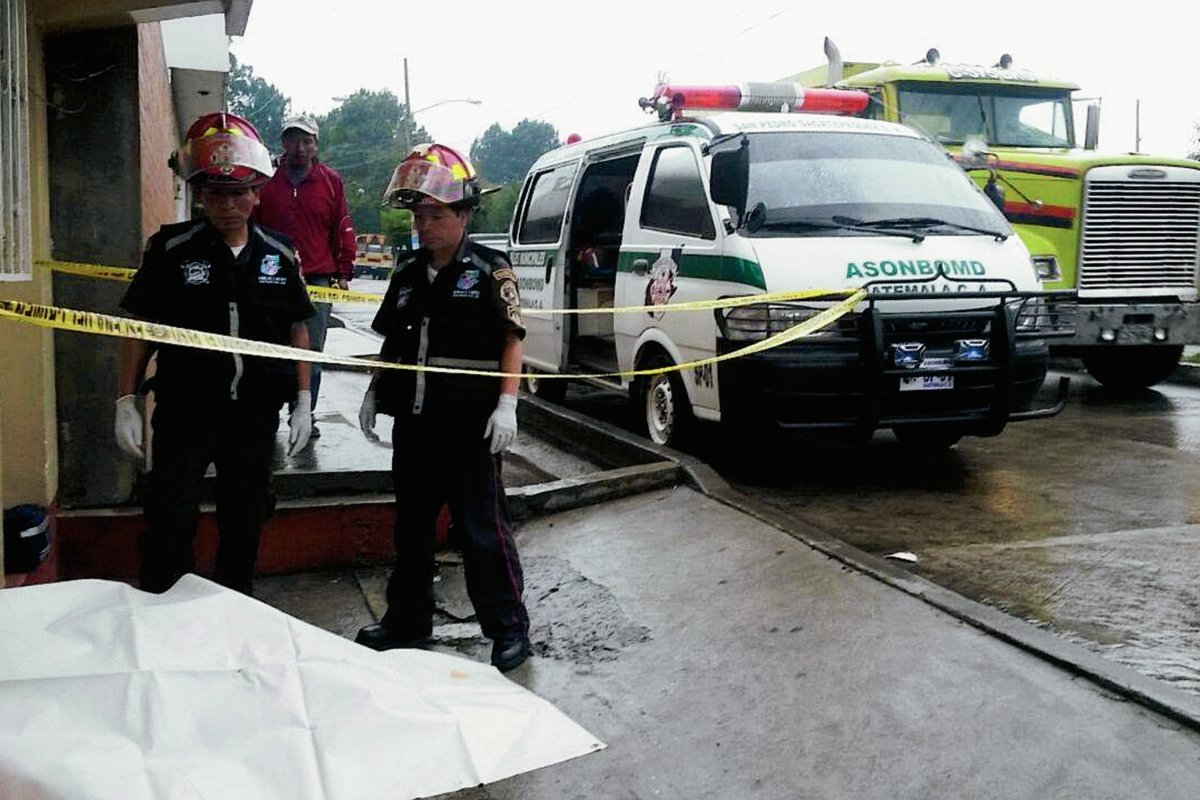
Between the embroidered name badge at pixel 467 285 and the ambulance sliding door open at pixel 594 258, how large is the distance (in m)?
4.57

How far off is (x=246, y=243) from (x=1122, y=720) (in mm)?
3177

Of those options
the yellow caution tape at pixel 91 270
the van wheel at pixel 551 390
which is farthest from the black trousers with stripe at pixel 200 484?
the van wheel at pixel 551 390

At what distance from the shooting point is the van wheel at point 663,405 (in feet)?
23.5

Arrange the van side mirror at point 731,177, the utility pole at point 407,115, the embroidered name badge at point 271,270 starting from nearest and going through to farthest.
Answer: the embroidered name badge at point 271,270 < the van side mirror at point 731,177 < the utility pole at point 407,115

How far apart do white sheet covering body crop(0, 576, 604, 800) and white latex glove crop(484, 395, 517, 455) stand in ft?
2.75

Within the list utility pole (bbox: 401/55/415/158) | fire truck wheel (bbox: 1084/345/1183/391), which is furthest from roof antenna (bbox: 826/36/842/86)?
utility pole (bbox: 401/55/415/158)

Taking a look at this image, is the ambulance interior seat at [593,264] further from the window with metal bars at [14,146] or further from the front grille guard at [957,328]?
the window with metal bars at [14,146]

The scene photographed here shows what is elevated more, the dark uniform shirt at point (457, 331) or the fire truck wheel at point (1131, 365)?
the dark uniform shirt at point (457, 331)

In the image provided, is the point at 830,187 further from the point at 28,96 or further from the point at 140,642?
the point at 140,642

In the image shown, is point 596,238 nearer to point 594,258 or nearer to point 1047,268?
point 594,258

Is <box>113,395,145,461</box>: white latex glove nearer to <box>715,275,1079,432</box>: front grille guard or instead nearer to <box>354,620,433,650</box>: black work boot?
<box>354,620,433,650</box>: black work boot

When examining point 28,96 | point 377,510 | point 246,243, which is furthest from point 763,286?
point 28,96

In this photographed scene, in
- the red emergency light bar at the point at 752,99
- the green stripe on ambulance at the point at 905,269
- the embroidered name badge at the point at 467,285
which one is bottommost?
the embroidered name badge at the point at 467,285

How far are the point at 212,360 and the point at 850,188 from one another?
4102 millimetres
